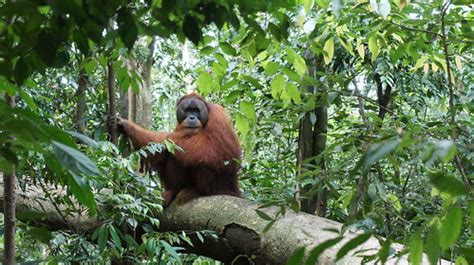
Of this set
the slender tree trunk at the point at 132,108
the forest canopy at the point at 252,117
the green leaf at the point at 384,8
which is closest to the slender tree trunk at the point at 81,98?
the forest canopy at the point at 252,117

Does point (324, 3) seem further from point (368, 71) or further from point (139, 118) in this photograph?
point (139, 118)

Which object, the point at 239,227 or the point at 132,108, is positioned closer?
the point at 239,227

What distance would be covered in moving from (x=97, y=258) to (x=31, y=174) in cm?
55

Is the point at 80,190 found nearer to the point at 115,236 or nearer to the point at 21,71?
the point at 21,71

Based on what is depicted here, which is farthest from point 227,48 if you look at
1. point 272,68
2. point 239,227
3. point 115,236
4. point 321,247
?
point 239,227

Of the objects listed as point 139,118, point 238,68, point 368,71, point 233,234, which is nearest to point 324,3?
point 238,68

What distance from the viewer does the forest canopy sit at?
1.21 metres

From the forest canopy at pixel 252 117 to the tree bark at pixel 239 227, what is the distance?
0.08m

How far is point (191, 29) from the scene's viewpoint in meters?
1.22

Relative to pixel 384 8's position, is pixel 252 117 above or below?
below

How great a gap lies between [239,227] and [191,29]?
2.81 metres

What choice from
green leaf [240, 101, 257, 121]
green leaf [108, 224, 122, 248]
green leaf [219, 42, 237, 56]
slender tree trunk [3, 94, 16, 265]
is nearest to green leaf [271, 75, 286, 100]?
green leaf [240, 101, 257, 121]

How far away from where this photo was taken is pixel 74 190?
1.38m

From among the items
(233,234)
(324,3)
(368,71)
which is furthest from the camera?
(368,71)
